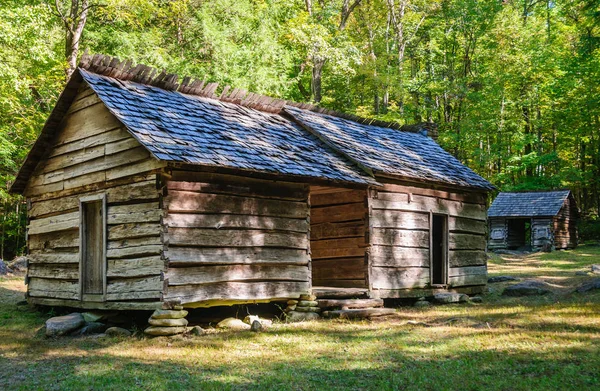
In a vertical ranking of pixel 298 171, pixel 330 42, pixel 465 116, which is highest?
pixel 330 42

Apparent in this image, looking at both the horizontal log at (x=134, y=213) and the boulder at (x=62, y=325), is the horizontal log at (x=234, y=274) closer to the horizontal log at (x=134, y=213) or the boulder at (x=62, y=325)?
the horizontal log at (x=134, y=213)

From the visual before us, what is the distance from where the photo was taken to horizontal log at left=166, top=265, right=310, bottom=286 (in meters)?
10.3

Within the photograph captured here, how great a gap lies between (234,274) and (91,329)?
9.28ft

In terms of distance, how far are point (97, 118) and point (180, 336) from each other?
15.7ft

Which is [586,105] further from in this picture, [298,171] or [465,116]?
[298,171]

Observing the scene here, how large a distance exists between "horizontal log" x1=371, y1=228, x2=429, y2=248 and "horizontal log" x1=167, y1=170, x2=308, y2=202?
2.28 meters

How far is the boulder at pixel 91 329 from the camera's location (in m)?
10.7

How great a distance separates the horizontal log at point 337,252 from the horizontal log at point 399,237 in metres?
0.38

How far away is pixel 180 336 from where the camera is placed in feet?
33.0

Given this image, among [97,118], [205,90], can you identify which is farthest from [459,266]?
[97,118]

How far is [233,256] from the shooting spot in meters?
11.1

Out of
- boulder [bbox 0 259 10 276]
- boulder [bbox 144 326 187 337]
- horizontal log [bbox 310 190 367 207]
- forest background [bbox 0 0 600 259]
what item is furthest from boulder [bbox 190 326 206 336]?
forest background [bbox 0 0 600 259]

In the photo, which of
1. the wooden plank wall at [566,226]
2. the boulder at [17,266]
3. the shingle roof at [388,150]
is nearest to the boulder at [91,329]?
the shingle roof at [388,150]

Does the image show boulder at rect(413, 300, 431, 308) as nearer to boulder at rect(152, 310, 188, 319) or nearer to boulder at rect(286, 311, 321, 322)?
boulder at rect(286, 311, 321, 322)
